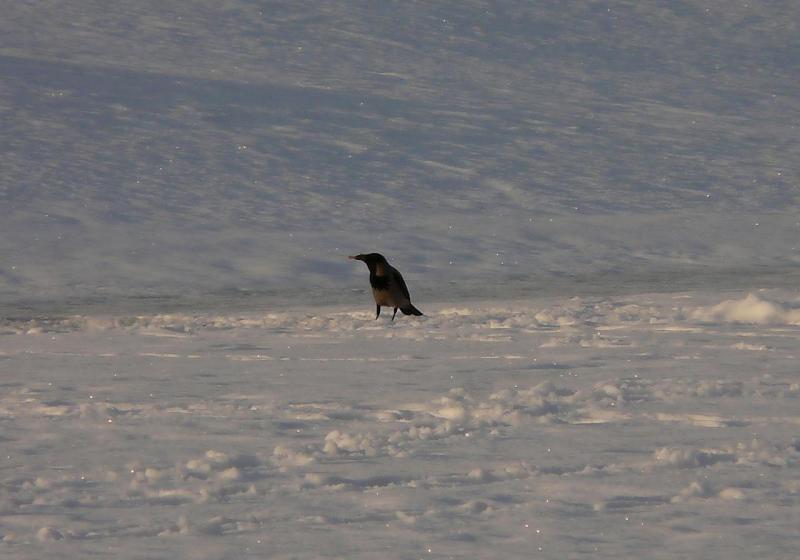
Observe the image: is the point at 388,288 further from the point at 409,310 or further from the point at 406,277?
the point at 406,277

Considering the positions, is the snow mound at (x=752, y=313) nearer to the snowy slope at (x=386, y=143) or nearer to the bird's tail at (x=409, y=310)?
the bird's tail at (x=409, y=310)

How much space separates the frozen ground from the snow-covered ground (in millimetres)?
23

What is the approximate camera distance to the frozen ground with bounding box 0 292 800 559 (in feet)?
13.4

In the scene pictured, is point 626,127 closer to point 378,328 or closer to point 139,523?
point 378,328

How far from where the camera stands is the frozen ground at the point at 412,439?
408 cm

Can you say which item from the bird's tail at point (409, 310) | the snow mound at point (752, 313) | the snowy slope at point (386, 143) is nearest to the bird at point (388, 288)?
the bird's tail at point (409, 310)

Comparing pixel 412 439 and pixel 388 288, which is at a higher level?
pixel 388 288

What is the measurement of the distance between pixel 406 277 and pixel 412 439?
716cm

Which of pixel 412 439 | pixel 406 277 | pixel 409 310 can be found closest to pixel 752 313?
pixel 409 310

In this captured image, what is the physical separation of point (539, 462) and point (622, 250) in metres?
9.02

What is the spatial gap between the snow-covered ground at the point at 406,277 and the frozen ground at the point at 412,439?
0.02 meters

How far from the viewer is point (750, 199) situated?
1641 centimetres

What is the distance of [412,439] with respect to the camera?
17.8 ft

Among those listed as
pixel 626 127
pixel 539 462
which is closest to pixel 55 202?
pixel 626 127
